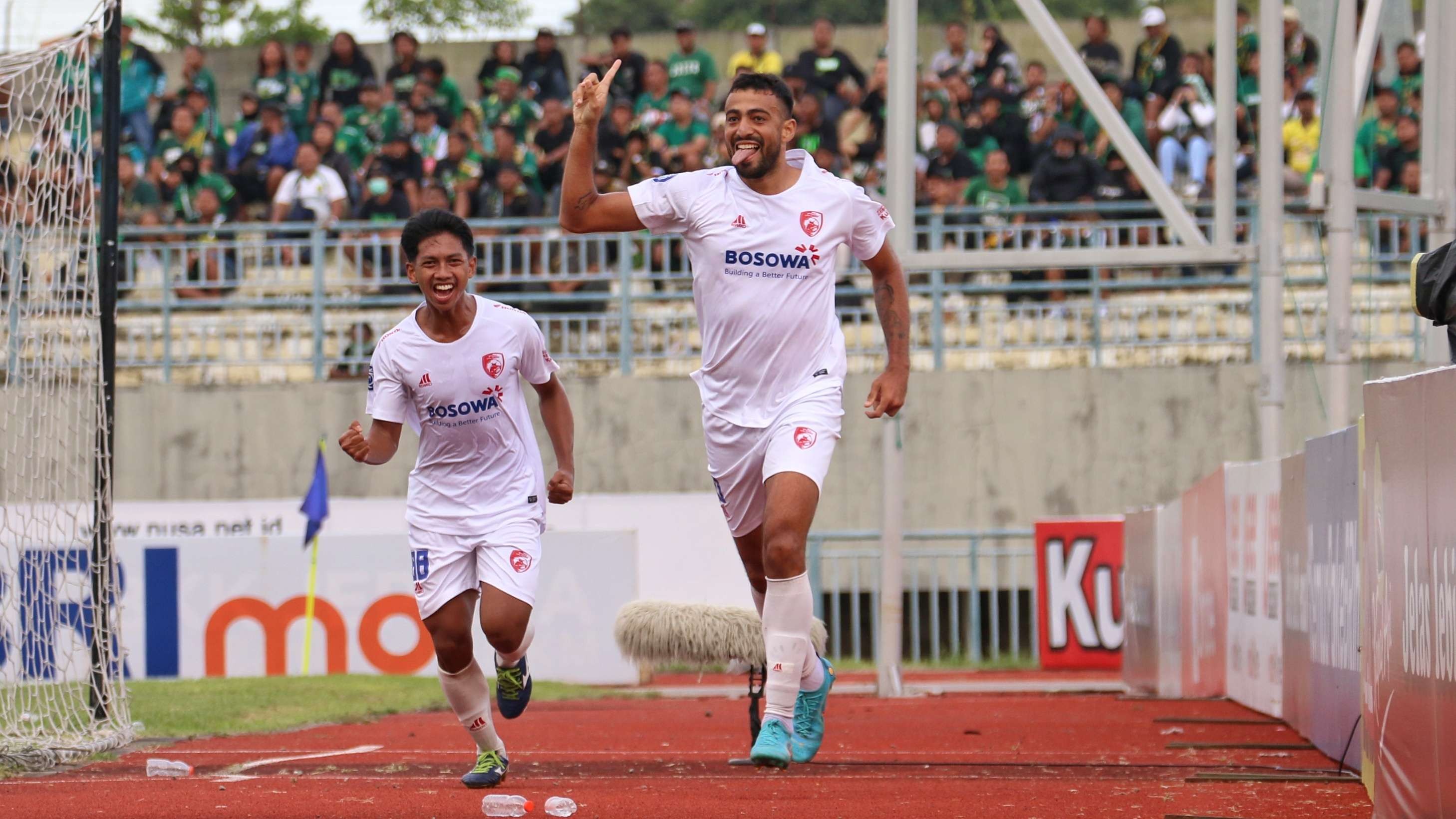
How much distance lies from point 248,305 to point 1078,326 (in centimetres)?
904

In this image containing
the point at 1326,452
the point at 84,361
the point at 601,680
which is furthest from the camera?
the point at 601,680

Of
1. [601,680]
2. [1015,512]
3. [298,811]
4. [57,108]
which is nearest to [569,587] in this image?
[601,680]

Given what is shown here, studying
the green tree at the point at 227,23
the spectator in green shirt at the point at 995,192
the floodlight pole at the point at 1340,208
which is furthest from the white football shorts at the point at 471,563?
the green tree at the point at 227,23

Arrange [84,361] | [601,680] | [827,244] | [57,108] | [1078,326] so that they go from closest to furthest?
[827,244] → [57,108] → [84,361] → [601,680] → [1078,326]

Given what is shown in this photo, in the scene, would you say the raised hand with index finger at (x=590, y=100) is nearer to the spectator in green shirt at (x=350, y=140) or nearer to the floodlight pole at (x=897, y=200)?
the floodlight pole at (x=897, y=200)

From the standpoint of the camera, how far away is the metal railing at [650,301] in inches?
781

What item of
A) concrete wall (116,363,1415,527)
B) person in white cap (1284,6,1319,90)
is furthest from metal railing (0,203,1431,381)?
person in white cap (1284,6,1319,90)

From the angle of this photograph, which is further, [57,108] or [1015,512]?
[1015,512]

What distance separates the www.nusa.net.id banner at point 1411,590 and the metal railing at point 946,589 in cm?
1165

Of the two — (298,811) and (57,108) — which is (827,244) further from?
(57,108)

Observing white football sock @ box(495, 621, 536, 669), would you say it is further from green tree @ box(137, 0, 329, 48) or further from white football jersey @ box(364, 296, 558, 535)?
green tree @ box(137, 0, 329, 48)

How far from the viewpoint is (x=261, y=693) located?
44.9ft

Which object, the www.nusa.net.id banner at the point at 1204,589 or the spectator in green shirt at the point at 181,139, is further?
the spectator in green shirt at the point at 181,139

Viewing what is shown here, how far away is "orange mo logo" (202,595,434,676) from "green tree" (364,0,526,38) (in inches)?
1024
